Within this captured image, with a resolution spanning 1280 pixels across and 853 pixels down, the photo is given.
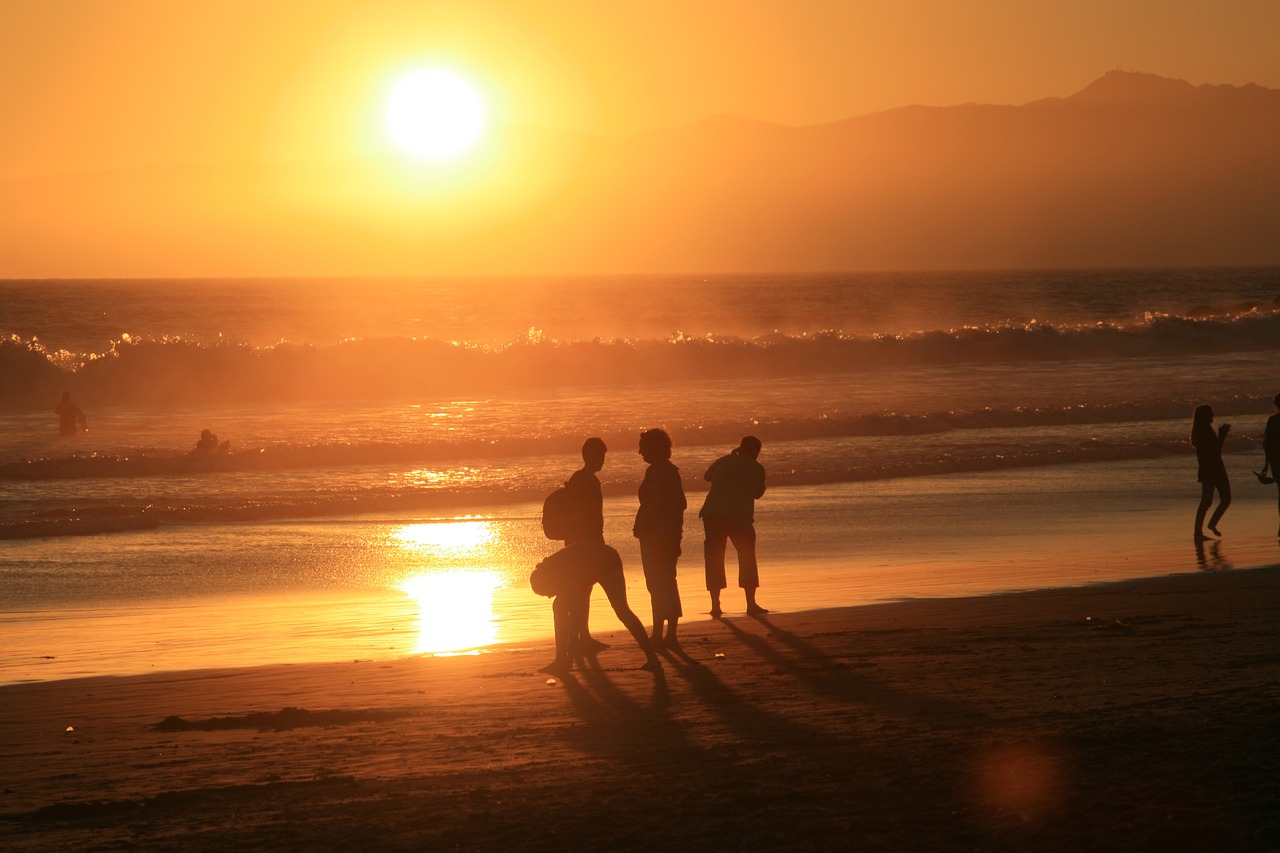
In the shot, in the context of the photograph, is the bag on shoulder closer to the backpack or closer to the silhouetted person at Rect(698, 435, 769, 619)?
the backpack

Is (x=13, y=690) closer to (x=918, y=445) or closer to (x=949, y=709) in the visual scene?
(x=949, y=709)

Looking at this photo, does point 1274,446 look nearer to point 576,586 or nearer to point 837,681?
point 837,681

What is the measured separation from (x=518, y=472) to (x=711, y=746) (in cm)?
1566

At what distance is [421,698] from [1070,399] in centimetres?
2924

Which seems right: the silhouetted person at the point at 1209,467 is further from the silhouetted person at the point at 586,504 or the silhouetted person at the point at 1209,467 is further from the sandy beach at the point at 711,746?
the silhouetted person at the point at 586,504

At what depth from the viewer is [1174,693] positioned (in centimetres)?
672

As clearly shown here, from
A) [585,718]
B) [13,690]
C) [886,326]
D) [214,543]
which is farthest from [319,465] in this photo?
[886,326]

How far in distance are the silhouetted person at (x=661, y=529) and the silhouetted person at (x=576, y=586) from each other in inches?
29.8

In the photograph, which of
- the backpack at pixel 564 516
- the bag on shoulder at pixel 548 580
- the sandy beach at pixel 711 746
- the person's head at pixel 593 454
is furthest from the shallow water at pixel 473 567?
the person's head at pixel 593 454

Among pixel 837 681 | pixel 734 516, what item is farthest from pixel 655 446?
pixel 837 681

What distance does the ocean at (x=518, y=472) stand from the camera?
36.4ft

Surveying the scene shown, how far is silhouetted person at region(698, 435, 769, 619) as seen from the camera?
34.1 ft

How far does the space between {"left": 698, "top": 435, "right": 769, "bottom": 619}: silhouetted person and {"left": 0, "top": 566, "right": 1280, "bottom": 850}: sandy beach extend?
3.89 ft

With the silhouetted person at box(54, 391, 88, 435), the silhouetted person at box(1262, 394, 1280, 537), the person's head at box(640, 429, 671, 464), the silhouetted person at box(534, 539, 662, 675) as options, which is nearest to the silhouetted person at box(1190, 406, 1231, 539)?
the silhouetted person at box(1262, 394, 1280, 537)
